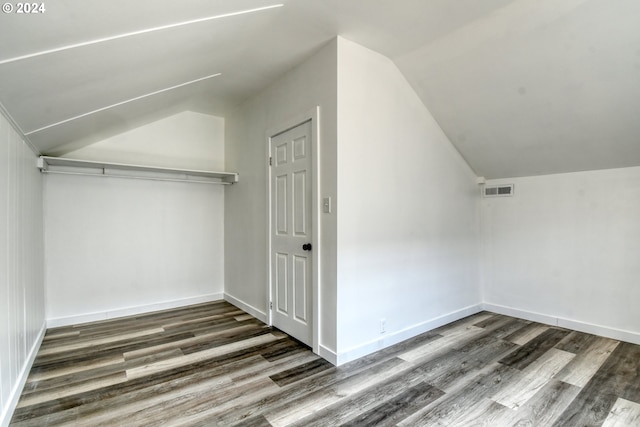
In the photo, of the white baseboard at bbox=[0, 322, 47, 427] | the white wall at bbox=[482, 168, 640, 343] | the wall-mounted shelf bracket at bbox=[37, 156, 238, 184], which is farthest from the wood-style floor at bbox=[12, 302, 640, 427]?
the wall-mounted shelf bracket at bbox=[37, 156, 238, 184]

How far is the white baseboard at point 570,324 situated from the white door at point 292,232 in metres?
2.63

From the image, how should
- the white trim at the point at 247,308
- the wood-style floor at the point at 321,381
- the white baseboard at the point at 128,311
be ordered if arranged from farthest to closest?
1. the white trim at the point at 247,308
2. the white baseboard at the point at 128,311
3. the wood-style floor at the point at 321,381

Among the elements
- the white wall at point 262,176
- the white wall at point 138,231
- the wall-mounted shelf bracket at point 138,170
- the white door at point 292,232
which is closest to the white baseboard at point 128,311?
the white wall at point 138,231

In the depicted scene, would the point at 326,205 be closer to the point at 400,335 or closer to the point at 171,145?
the point at 400,335

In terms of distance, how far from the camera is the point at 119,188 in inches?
154

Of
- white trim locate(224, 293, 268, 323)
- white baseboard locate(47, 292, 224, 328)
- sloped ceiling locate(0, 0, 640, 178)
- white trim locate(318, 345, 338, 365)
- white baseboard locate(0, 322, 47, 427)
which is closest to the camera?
sloped ceiling locate(0, 0, 640, 178)

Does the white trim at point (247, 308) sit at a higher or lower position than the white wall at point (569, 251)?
lower

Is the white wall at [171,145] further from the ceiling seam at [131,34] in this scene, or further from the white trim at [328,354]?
the white trim at [328,354]

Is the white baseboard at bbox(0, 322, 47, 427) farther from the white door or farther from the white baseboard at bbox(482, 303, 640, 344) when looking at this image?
the white baseboard at bbox(482, 303, 640, 344)

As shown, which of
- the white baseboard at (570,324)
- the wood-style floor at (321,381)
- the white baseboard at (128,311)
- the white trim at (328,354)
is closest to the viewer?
the wood-style floor at (321,381)

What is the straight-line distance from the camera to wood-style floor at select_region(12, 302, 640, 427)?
196 centimetres

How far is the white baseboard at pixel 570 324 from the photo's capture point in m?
3.09

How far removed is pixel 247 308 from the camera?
4.04m

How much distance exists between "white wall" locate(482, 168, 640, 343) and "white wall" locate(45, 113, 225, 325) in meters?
3.85
